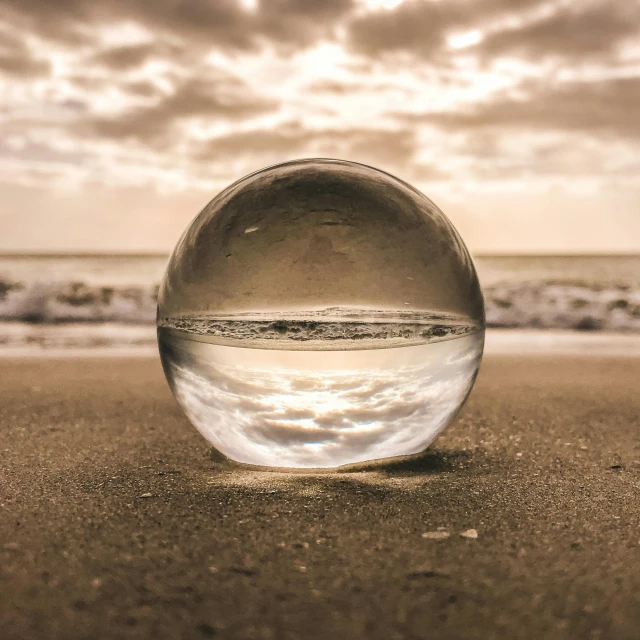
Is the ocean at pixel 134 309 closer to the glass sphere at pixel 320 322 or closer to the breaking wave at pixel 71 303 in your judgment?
the breaking wave at pixel 71 303

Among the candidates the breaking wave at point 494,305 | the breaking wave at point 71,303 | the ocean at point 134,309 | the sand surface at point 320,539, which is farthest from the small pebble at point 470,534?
the breaking wave at point 71,303

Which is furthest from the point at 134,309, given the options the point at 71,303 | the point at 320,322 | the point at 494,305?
the point at 320,322

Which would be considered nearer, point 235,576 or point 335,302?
point 235,576

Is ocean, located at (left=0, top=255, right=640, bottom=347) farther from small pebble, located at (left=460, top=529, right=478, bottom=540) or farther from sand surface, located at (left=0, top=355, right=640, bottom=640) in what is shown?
small pebble, located at (left=460, top=529, right=478, bottom=540)

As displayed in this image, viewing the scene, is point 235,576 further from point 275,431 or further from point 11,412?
point 11,412

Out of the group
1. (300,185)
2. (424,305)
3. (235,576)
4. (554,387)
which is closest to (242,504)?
(235,576)

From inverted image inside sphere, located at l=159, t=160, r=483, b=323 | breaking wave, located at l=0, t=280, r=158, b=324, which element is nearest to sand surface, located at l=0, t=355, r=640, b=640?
inverted image inside sphere, located at l=159, t=160, r=483, b=323
